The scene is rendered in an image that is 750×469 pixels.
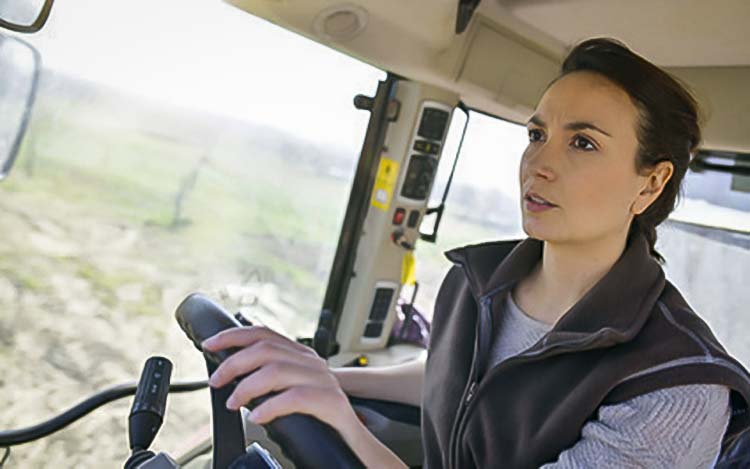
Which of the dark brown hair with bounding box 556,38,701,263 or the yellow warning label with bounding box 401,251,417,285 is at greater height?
the dark brown hair with bounding box 556,38,701,263

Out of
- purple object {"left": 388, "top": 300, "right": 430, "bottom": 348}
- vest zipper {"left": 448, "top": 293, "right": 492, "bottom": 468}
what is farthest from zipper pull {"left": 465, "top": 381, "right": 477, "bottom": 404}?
purple object {"left": 388, "top": 300, "right": 430, "bottom": 348}

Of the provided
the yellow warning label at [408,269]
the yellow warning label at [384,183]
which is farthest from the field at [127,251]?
the yellow warning label at [408,269]

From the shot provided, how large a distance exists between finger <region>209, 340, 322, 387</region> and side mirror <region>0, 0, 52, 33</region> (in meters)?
0.94

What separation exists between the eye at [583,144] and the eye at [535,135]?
0.27ft

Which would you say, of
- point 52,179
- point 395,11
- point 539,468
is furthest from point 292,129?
point 539,468

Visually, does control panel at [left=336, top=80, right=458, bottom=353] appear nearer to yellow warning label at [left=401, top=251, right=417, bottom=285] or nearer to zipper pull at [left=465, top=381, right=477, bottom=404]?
yellow warning label at [left=401, top=251, right=417, bottom=285]

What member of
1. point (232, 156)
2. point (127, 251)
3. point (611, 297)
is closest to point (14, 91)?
point (127, 251)

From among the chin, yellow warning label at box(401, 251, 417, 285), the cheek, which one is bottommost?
yellow warning label at box(401, 251, 417, 285)

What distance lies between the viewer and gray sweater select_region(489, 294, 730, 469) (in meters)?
0.86

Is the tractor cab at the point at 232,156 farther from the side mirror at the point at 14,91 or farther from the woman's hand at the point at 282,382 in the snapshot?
the woman's hand at the point at 282,382

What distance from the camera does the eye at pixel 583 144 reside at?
1.08 m

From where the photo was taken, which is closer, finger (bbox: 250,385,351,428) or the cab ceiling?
finger (bbox: 250,385,351,428)

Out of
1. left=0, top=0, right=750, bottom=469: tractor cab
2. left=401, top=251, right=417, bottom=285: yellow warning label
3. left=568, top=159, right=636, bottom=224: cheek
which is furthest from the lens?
left=401, top=251, right=417, bottom=285: yellow warning label

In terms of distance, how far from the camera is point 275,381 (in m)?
0.71
